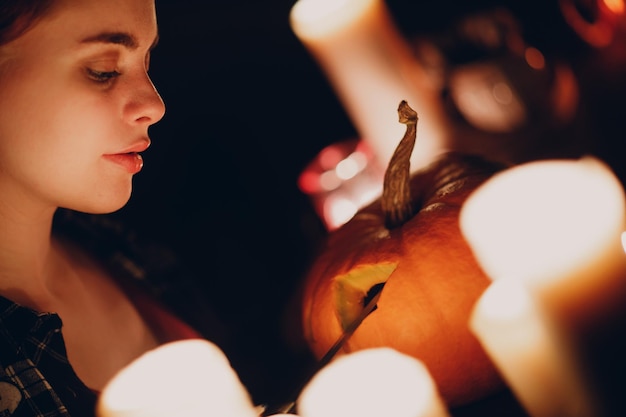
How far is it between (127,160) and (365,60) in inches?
22.1

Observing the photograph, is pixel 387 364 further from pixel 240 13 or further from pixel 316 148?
pixel 240 13

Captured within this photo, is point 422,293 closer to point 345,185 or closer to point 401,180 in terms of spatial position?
point 401,180

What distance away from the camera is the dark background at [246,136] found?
1.44 meters

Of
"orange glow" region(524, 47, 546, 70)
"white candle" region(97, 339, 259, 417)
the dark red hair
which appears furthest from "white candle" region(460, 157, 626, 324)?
"orange glow" region(524, 47, 546, 70)

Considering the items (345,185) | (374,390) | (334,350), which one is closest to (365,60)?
(345,185)

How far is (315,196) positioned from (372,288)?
61cm

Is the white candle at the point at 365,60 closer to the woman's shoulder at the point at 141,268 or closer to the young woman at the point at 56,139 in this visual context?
the young woman at the point at 56,139

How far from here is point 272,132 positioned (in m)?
1.83

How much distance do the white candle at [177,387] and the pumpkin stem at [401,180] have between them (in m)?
0.33

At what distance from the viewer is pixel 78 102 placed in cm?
76

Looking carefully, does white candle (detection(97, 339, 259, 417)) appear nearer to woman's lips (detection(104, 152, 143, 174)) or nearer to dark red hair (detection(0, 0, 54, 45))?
woman's lips (detection(104, 152, 143, 174))

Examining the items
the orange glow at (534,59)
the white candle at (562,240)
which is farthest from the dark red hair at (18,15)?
the orange glow at (534,59)

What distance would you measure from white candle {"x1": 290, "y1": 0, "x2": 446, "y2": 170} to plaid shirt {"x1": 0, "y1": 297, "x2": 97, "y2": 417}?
728 mm

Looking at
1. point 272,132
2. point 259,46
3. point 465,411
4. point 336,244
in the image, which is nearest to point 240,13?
point 259,46
